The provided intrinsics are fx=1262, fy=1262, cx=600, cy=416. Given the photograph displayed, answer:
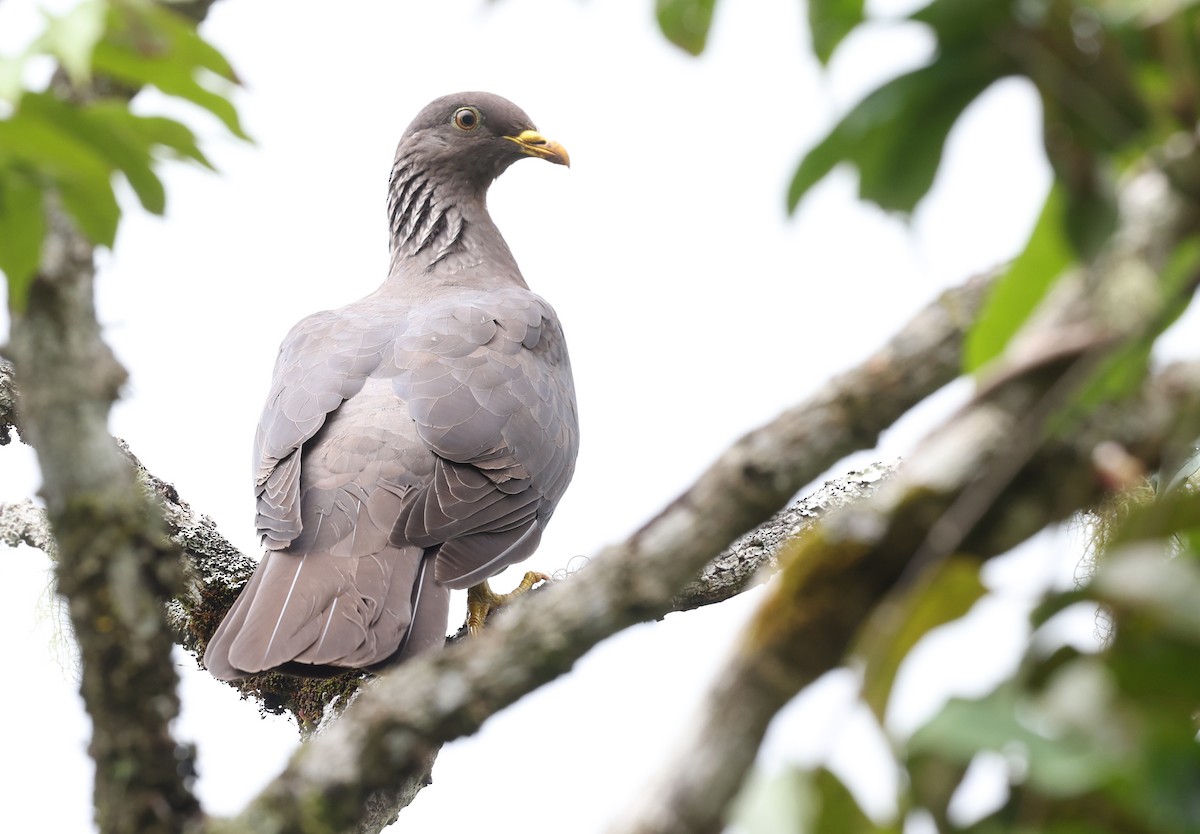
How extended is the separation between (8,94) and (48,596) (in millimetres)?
3339

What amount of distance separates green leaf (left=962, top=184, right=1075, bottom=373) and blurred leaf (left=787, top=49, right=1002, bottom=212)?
92 mm

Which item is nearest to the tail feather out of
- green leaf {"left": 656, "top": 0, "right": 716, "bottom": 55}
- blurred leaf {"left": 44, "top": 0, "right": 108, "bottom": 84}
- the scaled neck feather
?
the scaled neck feather

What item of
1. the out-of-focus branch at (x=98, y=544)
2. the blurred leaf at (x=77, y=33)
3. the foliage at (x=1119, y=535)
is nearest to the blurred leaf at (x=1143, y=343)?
the foliage at (x=1119, y=535)

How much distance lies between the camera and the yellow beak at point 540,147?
240 inches

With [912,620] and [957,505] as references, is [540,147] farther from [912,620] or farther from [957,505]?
[912,620]

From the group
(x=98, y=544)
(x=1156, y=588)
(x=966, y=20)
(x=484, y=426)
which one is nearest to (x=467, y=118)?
(x=484, y=426)

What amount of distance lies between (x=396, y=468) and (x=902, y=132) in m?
3.42

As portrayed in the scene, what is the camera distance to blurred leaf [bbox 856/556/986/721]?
2.82 ft

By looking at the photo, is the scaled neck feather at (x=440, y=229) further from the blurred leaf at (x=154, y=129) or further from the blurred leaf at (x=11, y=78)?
the blurred leaf at (x=11, y=78)

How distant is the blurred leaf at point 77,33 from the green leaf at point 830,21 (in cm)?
55

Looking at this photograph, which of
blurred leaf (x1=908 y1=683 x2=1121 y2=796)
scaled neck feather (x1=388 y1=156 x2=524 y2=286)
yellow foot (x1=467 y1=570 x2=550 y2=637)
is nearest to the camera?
blurred leaf (x1=908 y1=683 x2=1121 y2=796)

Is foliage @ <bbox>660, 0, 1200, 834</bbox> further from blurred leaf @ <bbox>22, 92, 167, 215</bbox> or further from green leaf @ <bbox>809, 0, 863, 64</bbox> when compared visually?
blurred leaf @ <bbox>22, 92, 167, 215</bbox>

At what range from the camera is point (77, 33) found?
98cm

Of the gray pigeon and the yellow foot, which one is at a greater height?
the gray pigeon
